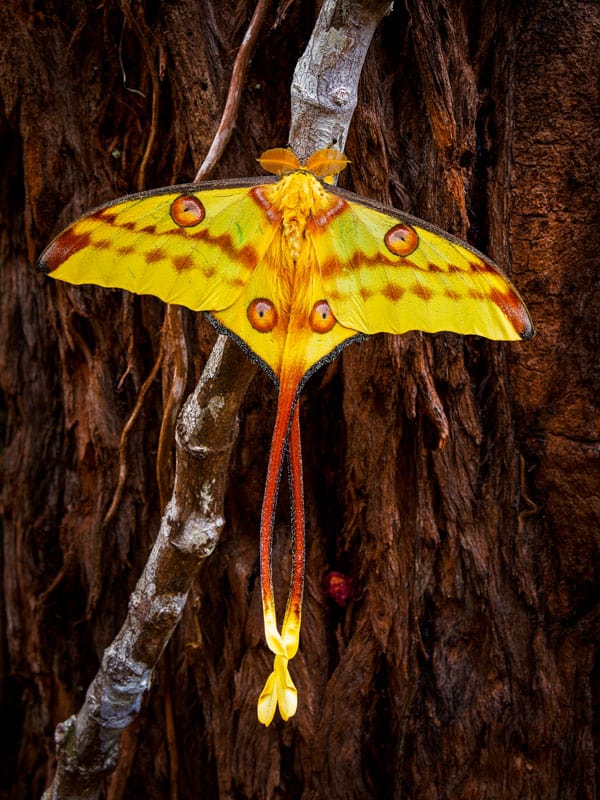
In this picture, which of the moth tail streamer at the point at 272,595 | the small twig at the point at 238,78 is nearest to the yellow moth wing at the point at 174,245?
the moth tail streamer at the point at 272,595

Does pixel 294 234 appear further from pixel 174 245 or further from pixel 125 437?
pixel 125 437

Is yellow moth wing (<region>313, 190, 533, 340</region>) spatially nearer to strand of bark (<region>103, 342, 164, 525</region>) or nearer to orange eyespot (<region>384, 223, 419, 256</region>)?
orange eyespot (<region>384, 223, 419, 256</region>)

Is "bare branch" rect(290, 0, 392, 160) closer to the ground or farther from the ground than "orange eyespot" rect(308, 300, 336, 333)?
farther from the ground

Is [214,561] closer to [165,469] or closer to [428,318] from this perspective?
[165,469]

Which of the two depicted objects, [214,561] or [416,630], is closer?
[416,630]

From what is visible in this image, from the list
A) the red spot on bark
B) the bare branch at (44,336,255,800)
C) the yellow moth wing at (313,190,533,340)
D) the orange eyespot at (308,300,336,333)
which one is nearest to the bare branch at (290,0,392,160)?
the yellow moth wing at (313,190,533,340)

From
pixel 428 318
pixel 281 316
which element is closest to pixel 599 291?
pixel 428 318

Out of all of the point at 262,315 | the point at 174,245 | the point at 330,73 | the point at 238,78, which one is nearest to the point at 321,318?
the point at 262,315
